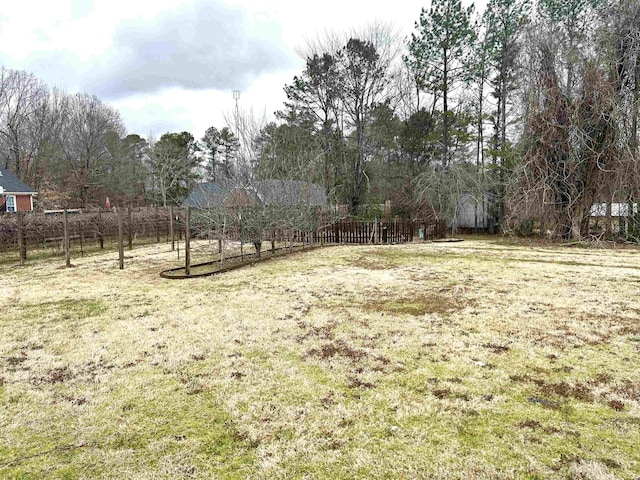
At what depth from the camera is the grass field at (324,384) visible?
2004 mm

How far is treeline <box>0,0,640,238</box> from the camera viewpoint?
1240cm

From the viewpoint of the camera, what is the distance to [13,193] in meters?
20.5

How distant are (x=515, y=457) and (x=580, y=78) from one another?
14.9 meters

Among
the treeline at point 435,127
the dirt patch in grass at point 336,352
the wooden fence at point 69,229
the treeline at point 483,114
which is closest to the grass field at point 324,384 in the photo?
the dirt patch in grass at point 336,352

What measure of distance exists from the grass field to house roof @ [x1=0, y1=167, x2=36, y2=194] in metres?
18.9

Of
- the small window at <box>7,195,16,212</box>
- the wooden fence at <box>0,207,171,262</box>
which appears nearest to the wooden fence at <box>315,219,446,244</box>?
the wooden fence at <box>0,207,171,262</box>

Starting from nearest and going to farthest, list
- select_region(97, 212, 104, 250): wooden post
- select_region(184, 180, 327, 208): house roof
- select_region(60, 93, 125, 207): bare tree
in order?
select_region(184, 180, 327, 208): house roof → select_region(97, 212, 104, 250): wooden post → select_region(60, 93, 125, 207): bare tree

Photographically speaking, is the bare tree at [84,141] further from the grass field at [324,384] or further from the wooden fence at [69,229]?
the grass field at [324,384]

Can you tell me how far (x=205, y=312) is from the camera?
16.2ft

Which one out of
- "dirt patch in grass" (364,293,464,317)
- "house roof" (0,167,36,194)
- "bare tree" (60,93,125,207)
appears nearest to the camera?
"dirt patch in grass" (364,293,464,317)

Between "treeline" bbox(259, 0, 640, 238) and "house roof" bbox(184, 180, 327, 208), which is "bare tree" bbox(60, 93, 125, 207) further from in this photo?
"house roof" bbox(184, 180, 327, 208)

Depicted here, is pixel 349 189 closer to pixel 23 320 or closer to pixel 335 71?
pixel 335 71

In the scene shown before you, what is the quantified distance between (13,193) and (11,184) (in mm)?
627

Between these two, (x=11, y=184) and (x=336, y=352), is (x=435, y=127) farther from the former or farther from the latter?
(x=11, y=184)
